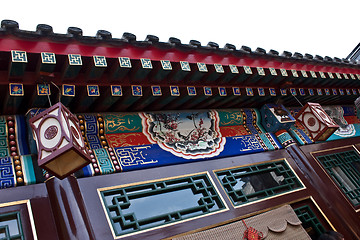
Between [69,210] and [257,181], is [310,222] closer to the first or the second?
[257,181]

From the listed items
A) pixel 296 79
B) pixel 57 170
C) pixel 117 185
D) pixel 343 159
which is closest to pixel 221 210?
pixel 117 185

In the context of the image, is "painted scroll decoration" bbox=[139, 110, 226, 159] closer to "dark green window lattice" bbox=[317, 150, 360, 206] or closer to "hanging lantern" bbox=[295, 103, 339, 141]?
"hanging lantern" bbox=[295, 103, 339, 141]

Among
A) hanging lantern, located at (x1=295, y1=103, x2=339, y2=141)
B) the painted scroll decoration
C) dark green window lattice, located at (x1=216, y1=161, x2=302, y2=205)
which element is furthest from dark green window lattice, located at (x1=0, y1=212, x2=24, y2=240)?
hanging lantern, located at (x1=295, y1=103, x2=339, y2=141)

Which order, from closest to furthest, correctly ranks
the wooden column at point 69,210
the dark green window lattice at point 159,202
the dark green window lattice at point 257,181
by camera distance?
the wooden column at point 69,210
the dark green window lattice at point 159,202
the dark green window lattice at point 257,181

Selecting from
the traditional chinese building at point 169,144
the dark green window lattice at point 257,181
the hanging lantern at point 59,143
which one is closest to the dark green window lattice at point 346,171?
the traditional chinese building at point 169,144

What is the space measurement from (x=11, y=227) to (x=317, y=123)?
4.04m

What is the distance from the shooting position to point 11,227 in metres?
2.58

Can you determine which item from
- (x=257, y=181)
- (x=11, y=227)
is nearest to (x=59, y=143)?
(x=11, y=227)

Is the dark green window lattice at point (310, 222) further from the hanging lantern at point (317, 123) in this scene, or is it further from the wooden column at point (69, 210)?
the wooden column at point (69, 210)

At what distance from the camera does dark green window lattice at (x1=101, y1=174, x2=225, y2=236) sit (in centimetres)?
307

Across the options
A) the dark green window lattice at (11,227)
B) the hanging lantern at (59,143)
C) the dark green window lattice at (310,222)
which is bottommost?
the dark green window lattice at (310,222)

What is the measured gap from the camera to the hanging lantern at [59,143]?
2252mm

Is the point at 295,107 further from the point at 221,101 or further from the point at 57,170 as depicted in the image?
the point at 57,170

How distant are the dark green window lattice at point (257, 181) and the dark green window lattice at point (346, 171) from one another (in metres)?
0.92
